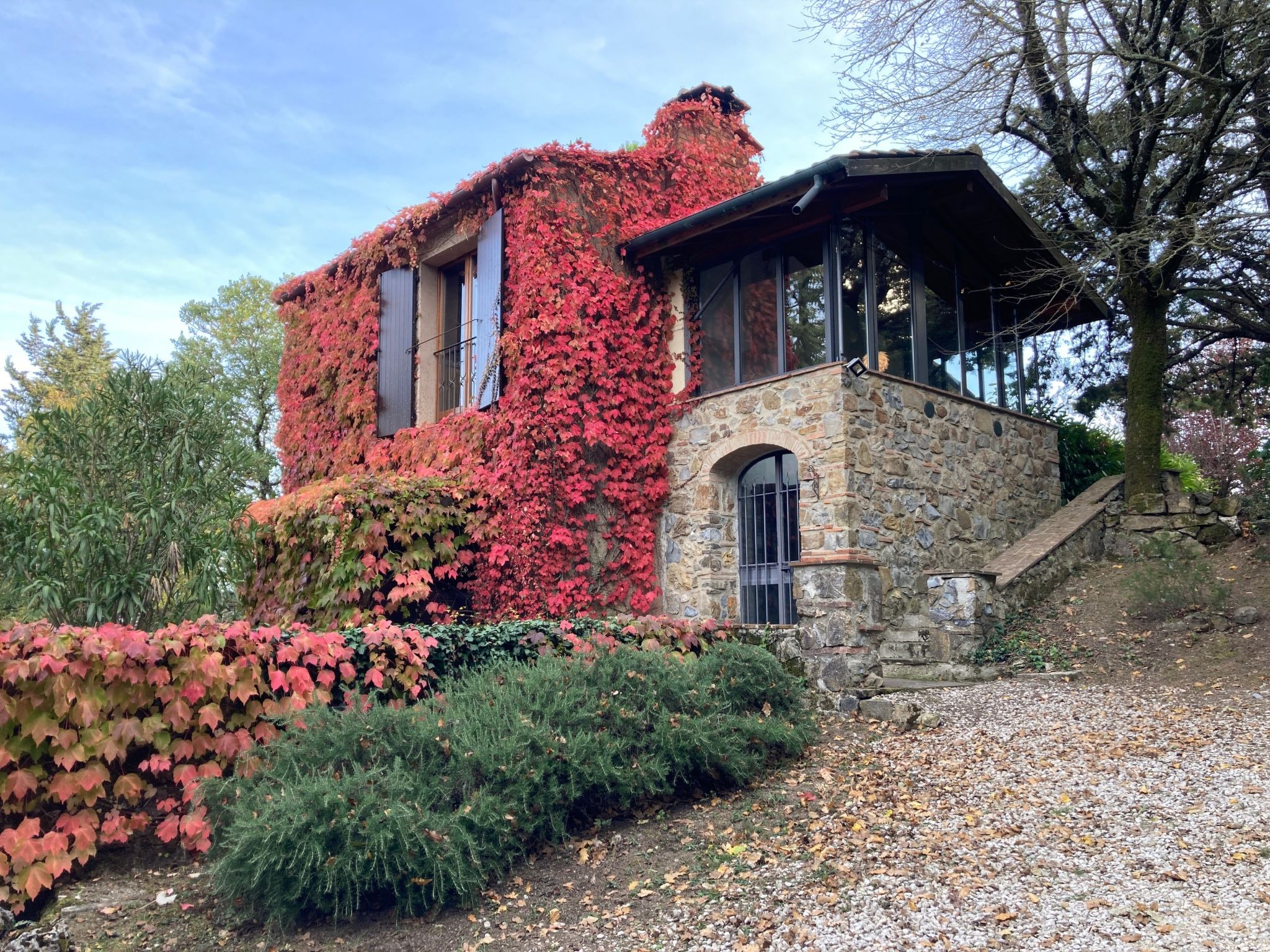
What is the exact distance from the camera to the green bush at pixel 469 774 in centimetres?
402

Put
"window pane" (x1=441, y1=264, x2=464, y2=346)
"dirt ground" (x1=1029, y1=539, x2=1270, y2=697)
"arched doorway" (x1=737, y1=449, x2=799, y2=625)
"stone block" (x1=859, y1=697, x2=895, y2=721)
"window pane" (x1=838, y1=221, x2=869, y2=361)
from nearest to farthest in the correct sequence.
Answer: "stone block" (x1=859, y1=697, x2=895, y2=721)
"dirt ground" (x1=1029, y1=539, x2=1270, y2=697)
"window pane" (x1=838, y1=221, x2=869, y2=361)
"arched doorway" (x1=737, y1=449, x2=799, y2=625)
"window pane" (x1=441, y1=264, x2=464, y2=346)

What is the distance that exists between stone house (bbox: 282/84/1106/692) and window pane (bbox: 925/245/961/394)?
0.03m

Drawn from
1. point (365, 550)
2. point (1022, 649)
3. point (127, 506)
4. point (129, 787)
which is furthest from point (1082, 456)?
point (129, 787)

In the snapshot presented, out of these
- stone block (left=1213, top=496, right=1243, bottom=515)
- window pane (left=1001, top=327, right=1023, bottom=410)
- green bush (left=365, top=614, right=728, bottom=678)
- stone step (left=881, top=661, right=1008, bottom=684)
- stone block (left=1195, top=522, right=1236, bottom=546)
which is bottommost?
stone step (left=881, top=661, right=1008, bottom=684)

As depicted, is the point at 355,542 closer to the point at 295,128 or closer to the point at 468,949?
the point at 295,128

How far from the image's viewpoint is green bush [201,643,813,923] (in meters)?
4.02

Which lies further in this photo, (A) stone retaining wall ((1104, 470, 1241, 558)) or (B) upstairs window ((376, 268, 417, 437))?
(B) upstairs window ((376, 268, 417, 437))

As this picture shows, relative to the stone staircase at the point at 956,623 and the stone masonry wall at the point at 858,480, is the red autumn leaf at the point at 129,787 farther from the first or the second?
the stone staircase at the point at 956,623

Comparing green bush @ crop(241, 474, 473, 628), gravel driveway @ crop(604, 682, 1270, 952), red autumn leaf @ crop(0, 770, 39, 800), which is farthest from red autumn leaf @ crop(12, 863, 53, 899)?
green bush @ crop(241, 474, 473, 628)

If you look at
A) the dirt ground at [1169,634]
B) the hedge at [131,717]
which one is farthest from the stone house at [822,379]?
the hedge at [131,717]

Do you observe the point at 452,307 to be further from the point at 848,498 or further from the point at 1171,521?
the point at 1171,521

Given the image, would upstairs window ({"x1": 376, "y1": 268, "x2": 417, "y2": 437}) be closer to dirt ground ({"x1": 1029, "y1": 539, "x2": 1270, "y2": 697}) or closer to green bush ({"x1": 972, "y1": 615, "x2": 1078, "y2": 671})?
green bush ({"x1": 972, "y1": 615, "x2": 1078, "y2": 671})

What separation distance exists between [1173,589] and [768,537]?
3.64m

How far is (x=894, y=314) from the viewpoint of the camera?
9.23 meters
